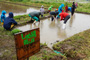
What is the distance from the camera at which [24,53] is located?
2.01 metres

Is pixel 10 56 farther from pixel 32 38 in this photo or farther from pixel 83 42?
pixel 83 42

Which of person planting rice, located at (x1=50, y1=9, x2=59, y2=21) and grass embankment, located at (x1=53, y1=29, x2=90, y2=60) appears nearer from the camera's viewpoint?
grass embankment, located at (x1=53, y1=29, x2=90, y2=60)

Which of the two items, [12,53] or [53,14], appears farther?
[53,14]

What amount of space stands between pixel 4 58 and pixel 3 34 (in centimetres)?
201

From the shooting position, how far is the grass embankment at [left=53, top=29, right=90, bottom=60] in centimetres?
339

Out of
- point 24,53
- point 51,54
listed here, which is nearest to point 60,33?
point 51,54

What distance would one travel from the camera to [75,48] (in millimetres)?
3762

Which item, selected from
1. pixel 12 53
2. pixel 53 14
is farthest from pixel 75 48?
pixel 53 14

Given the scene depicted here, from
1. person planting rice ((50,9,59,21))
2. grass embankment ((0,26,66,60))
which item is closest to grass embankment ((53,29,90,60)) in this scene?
grass embankment ((0,26,66,60))

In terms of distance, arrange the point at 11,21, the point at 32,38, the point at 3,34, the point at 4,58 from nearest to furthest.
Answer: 1. the point at 32,38
2. the point at 4,58
3. the point at 3,34
4. the point at 11,21

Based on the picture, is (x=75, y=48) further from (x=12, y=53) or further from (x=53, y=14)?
(x=53, y=14)

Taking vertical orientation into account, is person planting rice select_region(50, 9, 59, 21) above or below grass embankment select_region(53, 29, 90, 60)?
above

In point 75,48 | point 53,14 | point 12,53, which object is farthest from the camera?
point 53,14

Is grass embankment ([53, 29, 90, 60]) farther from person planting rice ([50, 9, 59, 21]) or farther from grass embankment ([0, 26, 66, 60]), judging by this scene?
person planting rice ([50, 9, 59, 21])
